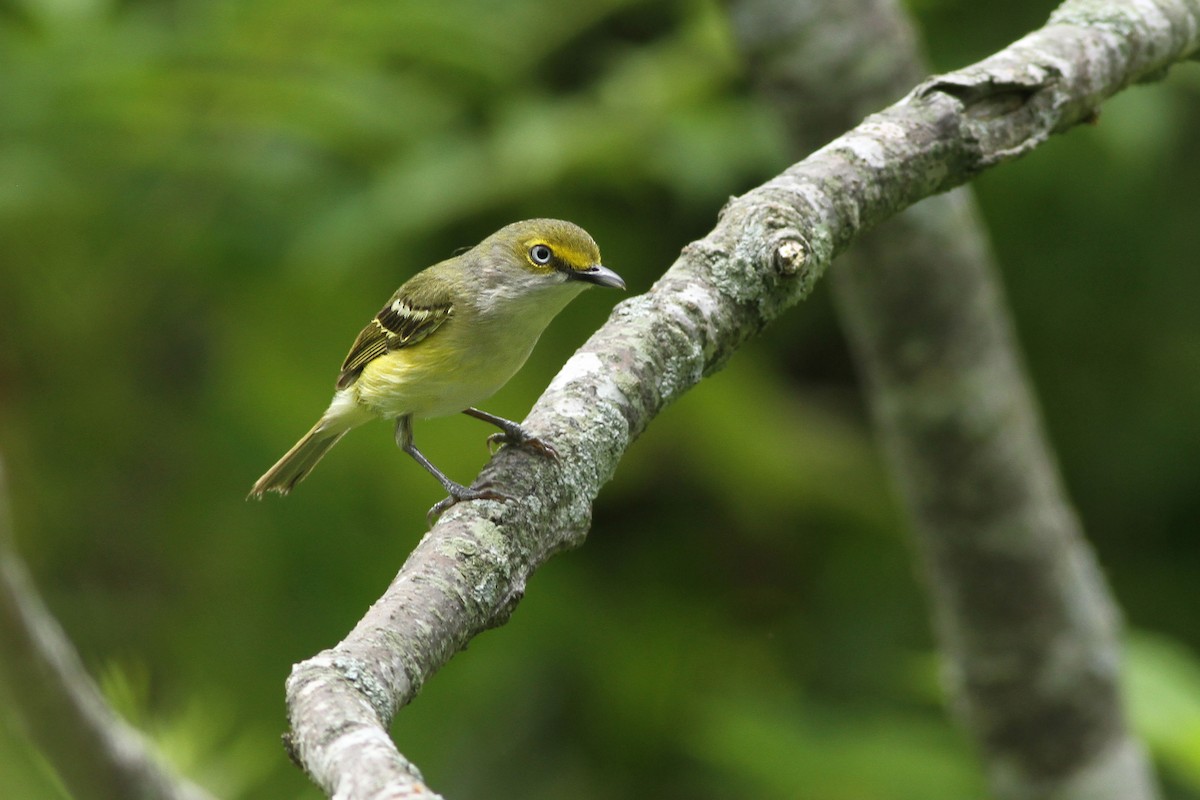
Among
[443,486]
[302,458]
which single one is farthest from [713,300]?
[302,458]

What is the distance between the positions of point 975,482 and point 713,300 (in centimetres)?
208

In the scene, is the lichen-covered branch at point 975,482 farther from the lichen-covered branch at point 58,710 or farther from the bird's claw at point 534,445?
the lichen-covered branch at point 58,710

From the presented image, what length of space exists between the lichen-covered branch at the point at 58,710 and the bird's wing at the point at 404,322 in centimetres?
185

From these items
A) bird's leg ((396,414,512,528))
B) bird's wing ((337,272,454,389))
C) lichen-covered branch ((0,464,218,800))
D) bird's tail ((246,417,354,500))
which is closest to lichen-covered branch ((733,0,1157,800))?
bird's wing ((337,272,454,389))

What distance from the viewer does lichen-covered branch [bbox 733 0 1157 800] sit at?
4.09 meters

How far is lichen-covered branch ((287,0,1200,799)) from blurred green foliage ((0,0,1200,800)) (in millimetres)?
1822

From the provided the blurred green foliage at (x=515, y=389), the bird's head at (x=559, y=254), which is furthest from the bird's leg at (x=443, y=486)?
the blurred green foliage at (x=515, y=389)

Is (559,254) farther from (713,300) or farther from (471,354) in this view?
(713,300)

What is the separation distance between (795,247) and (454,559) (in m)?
1.05

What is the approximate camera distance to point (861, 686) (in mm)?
5969

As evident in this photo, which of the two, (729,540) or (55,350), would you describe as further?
(729,540)

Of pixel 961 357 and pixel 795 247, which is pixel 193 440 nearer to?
pixel 961 357

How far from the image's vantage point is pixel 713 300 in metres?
2.62

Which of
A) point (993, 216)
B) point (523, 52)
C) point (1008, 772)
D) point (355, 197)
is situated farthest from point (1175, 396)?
point (355, 197)
